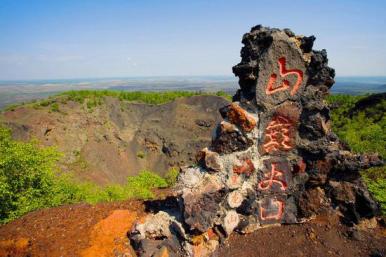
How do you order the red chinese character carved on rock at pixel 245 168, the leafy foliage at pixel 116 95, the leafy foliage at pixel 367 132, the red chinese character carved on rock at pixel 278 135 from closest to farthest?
the red chinese character carved on rock at pixel 245 168
the red chinese character carved on rock at pixel 278 135
the leafy foliage at pixel 367 132
the leafy foliage at pixel 116 95

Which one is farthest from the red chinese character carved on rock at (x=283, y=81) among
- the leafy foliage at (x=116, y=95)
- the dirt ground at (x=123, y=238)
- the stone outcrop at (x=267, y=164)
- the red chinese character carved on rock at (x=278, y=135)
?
the leafy foliage at (x=116, y=95)

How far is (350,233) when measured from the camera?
309 inches

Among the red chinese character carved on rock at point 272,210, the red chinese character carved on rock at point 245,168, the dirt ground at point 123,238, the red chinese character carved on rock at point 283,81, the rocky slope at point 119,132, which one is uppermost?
the red chinese character carved on rock at point 283,81

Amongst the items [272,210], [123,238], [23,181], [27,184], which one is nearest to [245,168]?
[272,210]

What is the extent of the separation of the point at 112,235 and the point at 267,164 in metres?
4.16

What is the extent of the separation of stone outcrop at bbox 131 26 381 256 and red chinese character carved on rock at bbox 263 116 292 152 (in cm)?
3

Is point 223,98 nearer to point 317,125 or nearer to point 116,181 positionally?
point 116,181

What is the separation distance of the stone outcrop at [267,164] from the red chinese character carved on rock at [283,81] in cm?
2

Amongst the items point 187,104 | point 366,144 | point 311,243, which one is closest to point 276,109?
point 311,243

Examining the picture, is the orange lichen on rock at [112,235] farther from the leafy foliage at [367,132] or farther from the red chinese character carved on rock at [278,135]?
the leafy foliage at [367,132]

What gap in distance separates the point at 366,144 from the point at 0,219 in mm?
19342

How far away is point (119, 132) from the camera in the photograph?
131 feet

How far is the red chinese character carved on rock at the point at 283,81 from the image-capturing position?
759cm

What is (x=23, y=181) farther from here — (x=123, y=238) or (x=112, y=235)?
(x=123, y=238)
